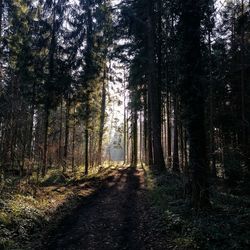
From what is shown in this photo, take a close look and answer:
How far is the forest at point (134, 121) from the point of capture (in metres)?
9.65

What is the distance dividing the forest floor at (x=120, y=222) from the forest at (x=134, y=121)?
42 mm

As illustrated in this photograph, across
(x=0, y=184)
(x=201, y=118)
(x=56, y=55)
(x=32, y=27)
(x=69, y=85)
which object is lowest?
(x=0, y=184)

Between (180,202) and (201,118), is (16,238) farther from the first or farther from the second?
(201,118)

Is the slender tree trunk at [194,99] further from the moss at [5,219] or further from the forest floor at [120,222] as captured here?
the moss at [5,219]

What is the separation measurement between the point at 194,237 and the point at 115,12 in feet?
59.8

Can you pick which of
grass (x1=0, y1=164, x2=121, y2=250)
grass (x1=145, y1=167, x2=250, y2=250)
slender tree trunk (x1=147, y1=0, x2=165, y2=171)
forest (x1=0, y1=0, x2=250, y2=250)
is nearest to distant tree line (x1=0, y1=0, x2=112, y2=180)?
forest (x1=0, y1=0, x2=250, y2=250)

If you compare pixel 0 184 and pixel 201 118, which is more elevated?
pixel 201 118

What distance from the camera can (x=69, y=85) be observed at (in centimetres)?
2478

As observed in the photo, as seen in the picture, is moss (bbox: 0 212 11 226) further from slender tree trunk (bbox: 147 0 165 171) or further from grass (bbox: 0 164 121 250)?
slender tree trunk (bbox: 147 0 165 171)

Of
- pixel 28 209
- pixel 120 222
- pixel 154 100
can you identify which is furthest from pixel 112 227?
pixel 154 100

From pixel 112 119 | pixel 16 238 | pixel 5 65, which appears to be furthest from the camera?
pixel 112 119

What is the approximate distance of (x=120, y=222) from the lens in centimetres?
1120

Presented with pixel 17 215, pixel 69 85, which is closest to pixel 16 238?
pixel 17 215

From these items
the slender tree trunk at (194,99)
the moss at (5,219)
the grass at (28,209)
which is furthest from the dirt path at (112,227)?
the slender tree trunk at (194,99)
